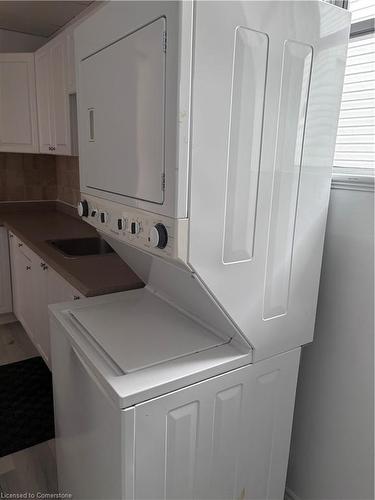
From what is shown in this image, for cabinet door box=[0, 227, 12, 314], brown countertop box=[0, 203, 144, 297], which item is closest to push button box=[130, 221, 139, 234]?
brown countertop box=[0, 203, 144, 297]

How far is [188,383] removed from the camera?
3.93 ft

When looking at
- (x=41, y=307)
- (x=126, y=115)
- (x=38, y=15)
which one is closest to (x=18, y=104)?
(x=38, y=15)

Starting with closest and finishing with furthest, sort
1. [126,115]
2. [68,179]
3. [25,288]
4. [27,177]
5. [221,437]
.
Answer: [126,115] < [221,437] < [25,288] < [68,179] < [27,177]

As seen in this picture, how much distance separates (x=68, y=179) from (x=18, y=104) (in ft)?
2.60

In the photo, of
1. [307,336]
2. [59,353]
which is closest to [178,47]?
[307,336]

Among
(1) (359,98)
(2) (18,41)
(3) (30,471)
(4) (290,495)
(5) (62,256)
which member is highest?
(2) (18,41)

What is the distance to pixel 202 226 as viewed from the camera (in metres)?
1.11

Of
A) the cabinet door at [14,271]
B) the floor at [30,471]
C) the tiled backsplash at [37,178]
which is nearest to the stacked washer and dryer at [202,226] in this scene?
the floor at [30,471]

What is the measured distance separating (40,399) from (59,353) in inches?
48.7

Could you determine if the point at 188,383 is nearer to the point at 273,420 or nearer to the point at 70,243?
the point at 273,420

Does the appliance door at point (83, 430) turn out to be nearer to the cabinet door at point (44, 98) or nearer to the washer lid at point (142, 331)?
the washer lid at point (142, 331)

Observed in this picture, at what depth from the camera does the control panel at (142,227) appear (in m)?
1.09

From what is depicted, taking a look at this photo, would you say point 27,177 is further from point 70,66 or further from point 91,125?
point 91,125

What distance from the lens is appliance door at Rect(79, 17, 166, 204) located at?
1.07 meters
